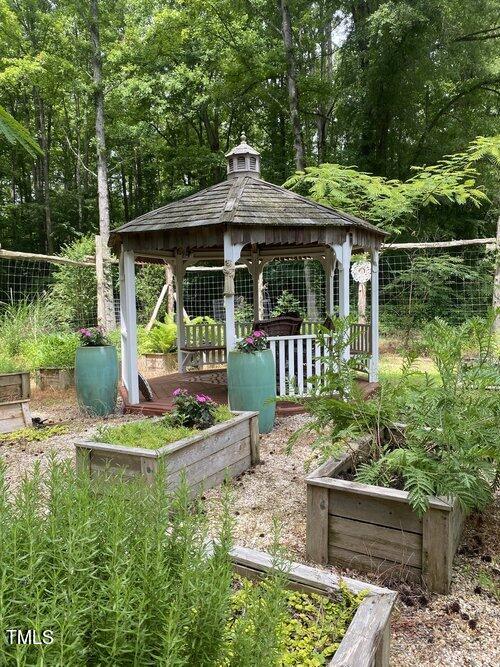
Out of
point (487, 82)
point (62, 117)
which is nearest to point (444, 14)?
point (487, 82)

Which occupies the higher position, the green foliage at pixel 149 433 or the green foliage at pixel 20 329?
the green foliage at pixel 20 329

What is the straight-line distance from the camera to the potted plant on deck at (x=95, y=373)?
5.76 meters

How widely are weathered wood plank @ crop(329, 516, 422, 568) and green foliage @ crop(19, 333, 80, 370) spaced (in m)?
5.67

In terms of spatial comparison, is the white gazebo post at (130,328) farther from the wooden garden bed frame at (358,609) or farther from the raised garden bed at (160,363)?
the wooden garden bed frame at (358,609)

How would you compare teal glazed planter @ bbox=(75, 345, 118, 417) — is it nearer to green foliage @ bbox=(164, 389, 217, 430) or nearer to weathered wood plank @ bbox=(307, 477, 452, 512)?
green foliage @ bbox=(164, 389, 217, 430)

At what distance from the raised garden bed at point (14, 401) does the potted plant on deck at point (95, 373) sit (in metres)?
0.62

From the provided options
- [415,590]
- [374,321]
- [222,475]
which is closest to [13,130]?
[415,590]

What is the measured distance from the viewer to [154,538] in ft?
3.80

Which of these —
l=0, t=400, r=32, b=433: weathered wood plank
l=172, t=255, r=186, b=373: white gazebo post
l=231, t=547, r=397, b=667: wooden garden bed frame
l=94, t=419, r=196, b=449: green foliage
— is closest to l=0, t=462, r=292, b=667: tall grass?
l=231, t=547, r=397, b=667: wooden garden bed frame

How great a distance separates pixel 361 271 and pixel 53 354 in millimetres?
6197

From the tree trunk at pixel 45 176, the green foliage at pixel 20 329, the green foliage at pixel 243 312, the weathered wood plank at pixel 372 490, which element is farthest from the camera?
the tree trunk at pixel 45 176

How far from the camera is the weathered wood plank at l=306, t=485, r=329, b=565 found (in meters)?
2.48

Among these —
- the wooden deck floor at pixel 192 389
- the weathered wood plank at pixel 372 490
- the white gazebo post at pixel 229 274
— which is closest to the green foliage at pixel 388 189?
the wooden deck floor at pixel 192 389

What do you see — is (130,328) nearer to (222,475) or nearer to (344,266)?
(344,266)
